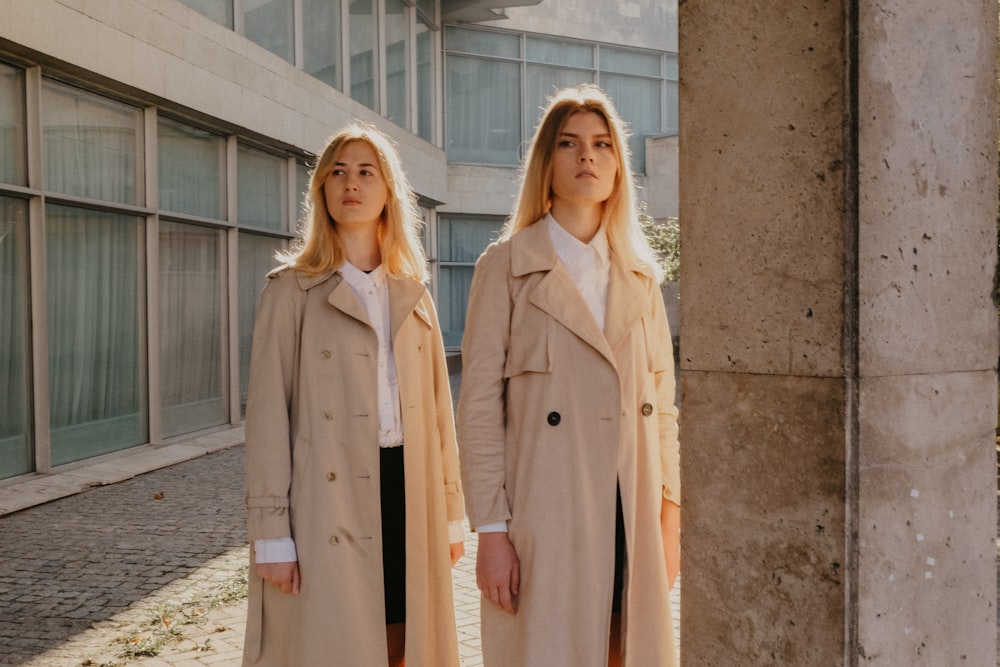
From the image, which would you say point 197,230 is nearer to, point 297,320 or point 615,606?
point 297,320

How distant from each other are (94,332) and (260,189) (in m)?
4.37

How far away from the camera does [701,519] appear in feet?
8.11

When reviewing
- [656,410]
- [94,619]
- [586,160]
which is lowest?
[94,619]

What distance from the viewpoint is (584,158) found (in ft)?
10.1

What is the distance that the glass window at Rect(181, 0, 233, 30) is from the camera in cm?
1267

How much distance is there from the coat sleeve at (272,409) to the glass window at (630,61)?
88.1ft

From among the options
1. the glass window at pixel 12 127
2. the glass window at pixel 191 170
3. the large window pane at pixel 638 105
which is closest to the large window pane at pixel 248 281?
the glass window at pixel 191 170

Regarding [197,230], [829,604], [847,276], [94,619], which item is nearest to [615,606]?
[829,604]

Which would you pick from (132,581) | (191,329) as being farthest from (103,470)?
(132,581)

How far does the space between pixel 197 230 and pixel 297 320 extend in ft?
33.9

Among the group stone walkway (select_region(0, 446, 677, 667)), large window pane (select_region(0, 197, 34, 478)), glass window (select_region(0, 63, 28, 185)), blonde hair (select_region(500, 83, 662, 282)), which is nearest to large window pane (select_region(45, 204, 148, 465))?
large window pane (select_region(0, 197, 34, 478))

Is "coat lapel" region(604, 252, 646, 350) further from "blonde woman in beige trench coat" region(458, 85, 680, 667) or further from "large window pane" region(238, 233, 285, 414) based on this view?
"large window pane" region(238, 233, 285, 414)

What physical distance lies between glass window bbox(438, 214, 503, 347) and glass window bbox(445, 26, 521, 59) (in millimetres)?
4250

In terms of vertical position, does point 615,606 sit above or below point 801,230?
below
